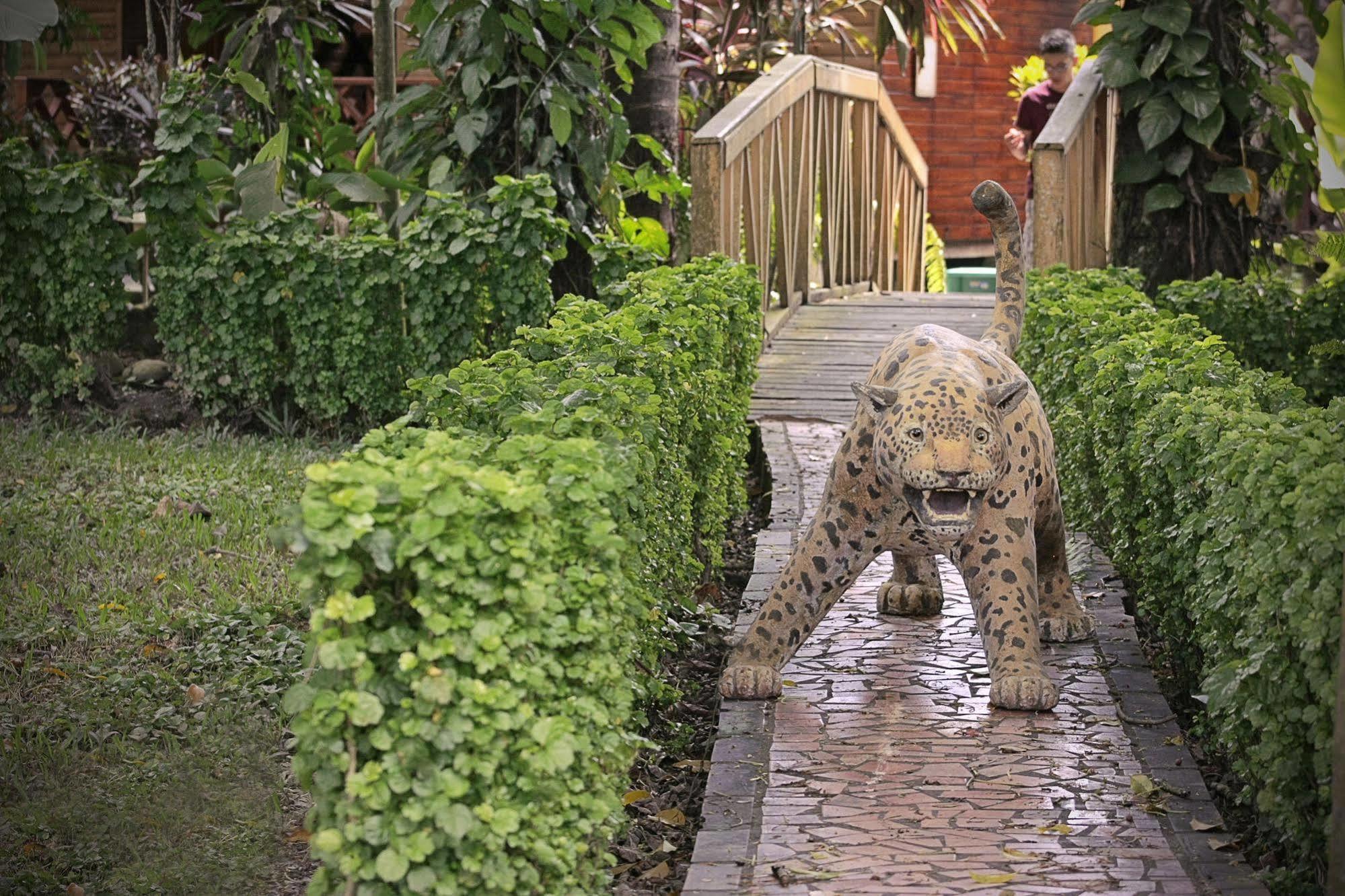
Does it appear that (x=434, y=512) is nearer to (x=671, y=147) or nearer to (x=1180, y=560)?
(x=1180, y=560)

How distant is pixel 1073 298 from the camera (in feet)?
25.6

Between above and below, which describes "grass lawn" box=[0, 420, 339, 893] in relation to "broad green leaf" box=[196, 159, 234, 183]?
below

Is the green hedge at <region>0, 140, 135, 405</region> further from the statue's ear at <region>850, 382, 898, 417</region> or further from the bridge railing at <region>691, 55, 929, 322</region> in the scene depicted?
the statue's ear at <region>850, 382, 898, 417</region>

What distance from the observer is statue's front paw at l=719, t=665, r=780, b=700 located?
5.27m

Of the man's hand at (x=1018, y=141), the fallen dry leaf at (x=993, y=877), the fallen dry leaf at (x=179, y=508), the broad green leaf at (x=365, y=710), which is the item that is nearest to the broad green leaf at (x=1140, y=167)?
the man's hand at (x=1018, y=141)

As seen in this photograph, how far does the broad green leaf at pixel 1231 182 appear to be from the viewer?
972 cm

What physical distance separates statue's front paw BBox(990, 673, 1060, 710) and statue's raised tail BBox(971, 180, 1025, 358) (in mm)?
1457

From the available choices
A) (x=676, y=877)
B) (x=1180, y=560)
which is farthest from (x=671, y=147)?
(x=676, y=877)

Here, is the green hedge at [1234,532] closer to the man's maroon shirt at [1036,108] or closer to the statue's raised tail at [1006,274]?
the statue's raised tail at [1006,274]

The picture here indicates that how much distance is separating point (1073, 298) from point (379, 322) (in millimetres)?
3877

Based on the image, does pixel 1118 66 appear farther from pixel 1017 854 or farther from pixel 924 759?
pixel 1017 854

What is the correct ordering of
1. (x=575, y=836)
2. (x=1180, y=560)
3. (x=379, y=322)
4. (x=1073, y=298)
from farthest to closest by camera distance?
(x=379, y=322)
(x=1073, y=298)
(x=1180, y=560)
(x=575, y=836)

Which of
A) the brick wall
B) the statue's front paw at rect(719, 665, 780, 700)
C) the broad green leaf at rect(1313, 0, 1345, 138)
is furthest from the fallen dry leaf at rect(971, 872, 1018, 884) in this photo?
the brick wall

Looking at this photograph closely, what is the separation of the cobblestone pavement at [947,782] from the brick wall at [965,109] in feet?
46.2
